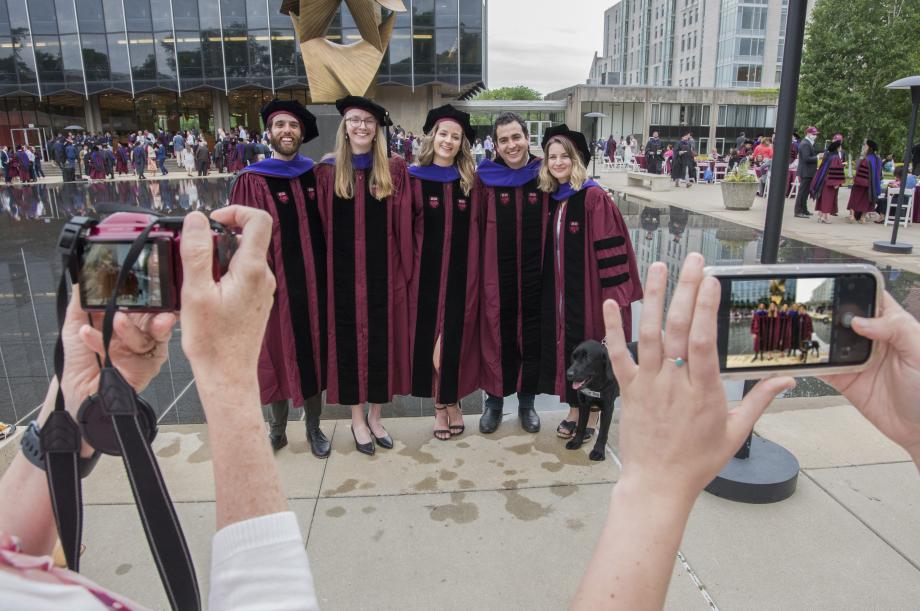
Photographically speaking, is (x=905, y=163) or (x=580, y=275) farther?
(x=905, y=163)

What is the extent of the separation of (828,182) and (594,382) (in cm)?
1238

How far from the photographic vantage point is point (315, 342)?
3.55 m

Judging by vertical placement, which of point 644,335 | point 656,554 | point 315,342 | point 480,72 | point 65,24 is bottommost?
point 315,342

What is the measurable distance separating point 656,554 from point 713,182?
26.6 metres

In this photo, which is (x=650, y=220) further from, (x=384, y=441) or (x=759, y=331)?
(x=759, y=331)

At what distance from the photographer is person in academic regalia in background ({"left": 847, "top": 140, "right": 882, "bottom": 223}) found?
41.0 feet

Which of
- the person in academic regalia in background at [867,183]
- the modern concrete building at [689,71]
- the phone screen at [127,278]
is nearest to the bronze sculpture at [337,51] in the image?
the phone screen at [127,278]

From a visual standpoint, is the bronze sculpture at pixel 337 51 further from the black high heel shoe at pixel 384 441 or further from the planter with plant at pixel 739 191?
the planter with plant at pixel 739 191

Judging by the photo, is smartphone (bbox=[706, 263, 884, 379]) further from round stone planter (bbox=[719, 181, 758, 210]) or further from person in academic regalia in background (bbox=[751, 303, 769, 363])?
round stone planter (bbox=[719, 181, 758, 210])

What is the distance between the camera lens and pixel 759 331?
3.58ft

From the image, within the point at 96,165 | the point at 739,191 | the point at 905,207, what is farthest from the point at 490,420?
the point at 96,165

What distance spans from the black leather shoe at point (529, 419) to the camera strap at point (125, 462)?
2.96 meters

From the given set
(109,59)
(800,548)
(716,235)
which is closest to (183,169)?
(109,59)

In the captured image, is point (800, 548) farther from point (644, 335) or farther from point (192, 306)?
point (192, 306)
